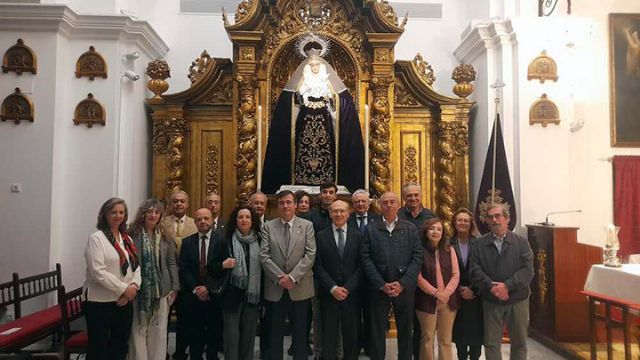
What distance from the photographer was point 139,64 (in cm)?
565

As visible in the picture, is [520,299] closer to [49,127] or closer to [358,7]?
[358,7]

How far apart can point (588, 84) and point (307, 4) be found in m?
3.83

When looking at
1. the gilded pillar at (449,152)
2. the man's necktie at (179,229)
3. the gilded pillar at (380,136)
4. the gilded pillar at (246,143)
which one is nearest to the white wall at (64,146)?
the gilded pillar at (246,143)

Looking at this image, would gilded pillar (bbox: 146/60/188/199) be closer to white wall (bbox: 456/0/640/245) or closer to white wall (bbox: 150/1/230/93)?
white wall (bbox: 150/1/230/93)

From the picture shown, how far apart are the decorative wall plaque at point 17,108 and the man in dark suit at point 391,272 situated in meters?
4.08

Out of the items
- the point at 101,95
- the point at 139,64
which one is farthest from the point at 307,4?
Answer: the point at 101,95

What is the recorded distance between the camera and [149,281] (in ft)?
10.8

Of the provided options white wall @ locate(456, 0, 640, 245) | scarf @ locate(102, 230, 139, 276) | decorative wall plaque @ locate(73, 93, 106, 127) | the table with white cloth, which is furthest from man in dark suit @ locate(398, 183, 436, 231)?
decorative wall plaque @ locate(73, 93, 106, 127)

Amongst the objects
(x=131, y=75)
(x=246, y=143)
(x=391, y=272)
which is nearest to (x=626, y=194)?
(x=391, y=272)

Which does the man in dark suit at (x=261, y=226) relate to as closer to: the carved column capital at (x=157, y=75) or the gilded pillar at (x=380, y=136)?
the gilded pillar at (x=380, y=136)

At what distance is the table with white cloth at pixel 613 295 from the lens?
10.6 ft

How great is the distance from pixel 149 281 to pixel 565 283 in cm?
396

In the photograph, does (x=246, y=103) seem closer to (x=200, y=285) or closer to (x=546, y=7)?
(x=200, y=285)

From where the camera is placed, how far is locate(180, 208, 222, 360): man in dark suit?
135 inches
